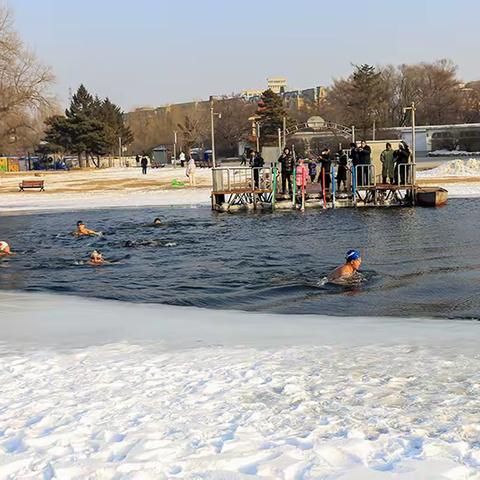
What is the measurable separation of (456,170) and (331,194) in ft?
65.7

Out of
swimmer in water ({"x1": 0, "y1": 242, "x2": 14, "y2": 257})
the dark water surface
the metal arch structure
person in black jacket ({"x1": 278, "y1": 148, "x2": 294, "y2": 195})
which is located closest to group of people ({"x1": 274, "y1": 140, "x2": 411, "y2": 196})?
person in black jacket ({"x1": 278, "y1": 148, "x2": 294, "y2": 195})

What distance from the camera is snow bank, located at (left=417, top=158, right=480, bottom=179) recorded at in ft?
140

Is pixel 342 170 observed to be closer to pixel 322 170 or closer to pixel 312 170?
pixel 322 170

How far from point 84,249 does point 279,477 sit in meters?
14.5

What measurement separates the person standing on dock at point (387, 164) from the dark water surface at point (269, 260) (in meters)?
2.91

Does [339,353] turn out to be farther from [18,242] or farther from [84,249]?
[18,242]

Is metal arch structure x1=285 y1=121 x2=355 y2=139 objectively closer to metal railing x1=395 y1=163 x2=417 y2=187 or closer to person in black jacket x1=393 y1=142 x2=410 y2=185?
person in black jacket x1=393 y1=142 x2=410 y2=185

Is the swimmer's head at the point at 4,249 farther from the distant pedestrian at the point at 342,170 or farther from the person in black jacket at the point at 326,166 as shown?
the distant pedestrian at the point at 342,170

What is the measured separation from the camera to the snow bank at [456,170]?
4278 cm

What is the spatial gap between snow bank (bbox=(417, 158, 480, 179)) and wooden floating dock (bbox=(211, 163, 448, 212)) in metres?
16.1

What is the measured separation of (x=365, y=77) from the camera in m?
78.2

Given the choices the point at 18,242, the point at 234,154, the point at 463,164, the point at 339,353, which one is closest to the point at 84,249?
the point at 18,242

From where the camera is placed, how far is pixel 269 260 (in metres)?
14.9

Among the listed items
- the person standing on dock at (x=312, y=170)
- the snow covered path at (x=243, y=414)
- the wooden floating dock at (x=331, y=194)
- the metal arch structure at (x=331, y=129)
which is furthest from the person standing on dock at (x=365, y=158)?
the snow covered path at (x=243, y=414)
